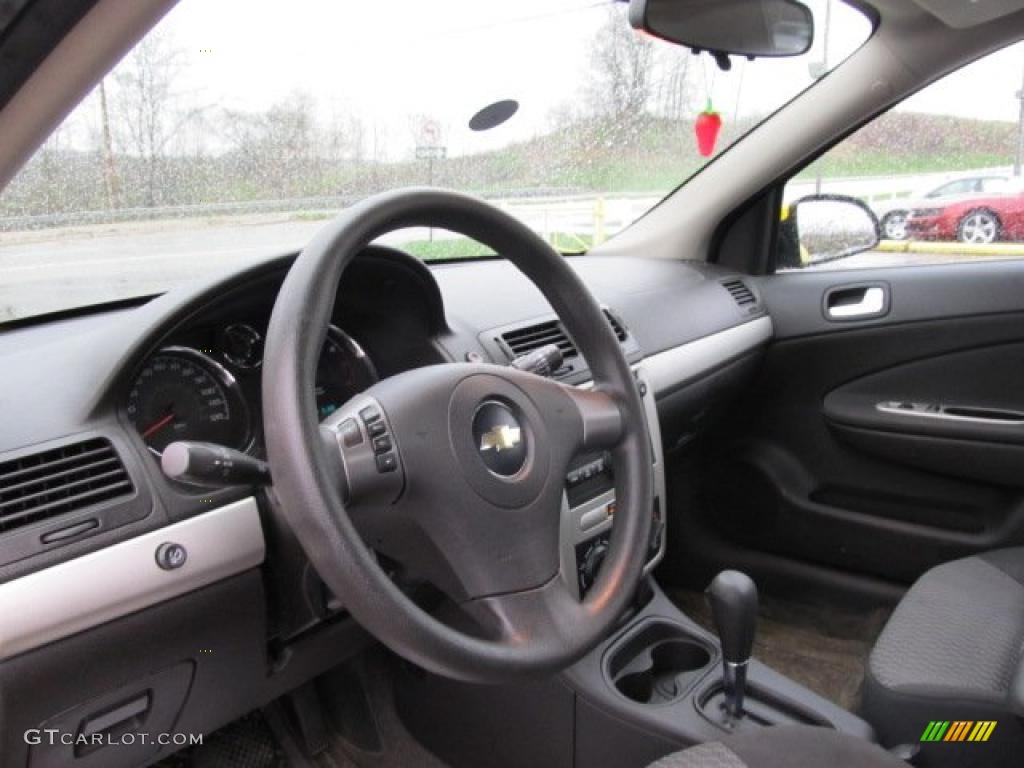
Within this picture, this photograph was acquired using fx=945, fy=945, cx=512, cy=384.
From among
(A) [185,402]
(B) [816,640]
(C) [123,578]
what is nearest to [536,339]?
(A) [185,402]

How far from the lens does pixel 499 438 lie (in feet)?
4.03

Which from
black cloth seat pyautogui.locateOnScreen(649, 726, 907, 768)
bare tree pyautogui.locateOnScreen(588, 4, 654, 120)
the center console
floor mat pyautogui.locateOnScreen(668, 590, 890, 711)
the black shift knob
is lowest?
floor mat pyautogui.locateOnScreen(668, 590, 890, 711)

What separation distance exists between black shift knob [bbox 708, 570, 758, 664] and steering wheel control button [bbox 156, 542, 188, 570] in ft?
2.89

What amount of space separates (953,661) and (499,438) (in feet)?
3.32

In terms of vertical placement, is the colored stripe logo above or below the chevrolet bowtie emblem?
below

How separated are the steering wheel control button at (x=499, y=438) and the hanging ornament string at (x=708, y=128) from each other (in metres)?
1.49

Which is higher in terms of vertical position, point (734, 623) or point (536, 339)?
point (536, 339)

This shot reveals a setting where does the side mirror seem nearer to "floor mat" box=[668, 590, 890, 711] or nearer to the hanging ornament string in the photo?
the hanging ornament string

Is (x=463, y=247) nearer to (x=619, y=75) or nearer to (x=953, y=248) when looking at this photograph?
(x=619, y=75)

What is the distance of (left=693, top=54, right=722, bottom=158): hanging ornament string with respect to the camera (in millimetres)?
2488

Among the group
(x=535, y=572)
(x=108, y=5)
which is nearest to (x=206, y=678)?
(x=535, y=572)

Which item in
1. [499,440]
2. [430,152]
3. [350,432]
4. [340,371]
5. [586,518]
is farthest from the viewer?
[430,152]

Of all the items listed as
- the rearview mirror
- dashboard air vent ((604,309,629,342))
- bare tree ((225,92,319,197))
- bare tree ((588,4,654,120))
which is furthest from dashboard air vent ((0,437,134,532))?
bare tree ((588,4,654,120))

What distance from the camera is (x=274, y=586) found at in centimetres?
153
